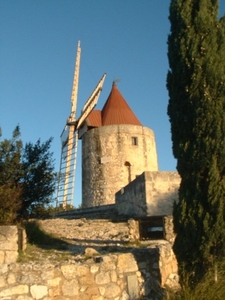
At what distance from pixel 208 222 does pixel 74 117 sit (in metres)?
21.4

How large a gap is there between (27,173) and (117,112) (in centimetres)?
1408

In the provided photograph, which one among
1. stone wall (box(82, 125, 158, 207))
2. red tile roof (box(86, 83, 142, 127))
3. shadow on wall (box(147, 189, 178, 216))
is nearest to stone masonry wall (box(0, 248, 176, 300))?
shadow on wall (box(147, 189, 178, 216))

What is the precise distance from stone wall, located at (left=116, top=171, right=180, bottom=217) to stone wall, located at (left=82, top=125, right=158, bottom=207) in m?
6.70

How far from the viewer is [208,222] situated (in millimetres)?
5004

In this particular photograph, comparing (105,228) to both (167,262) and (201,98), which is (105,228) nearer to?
(167,262)

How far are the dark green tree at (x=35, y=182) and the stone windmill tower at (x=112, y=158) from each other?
980 centimetres

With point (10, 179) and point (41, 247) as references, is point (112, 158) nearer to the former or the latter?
point (10, 179)

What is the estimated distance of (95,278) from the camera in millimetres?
4922

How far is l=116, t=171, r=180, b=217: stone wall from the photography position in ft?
40.9

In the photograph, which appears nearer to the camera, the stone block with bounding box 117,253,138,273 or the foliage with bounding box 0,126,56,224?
the stone block with bounding box 117,253,138,273

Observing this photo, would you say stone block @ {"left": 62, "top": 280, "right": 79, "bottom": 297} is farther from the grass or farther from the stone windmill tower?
the stone windmill tower

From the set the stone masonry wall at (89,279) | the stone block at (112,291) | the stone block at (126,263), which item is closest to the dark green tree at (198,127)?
the stone masonry wall at (89,279)

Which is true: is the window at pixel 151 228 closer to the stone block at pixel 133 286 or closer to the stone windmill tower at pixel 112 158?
the stone block at pixel 133 286

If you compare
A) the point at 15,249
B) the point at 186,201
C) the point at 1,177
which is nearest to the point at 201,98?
the point at 186,201
